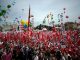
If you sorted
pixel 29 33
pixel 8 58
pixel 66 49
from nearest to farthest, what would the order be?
pixel 8 58 → pixel 66 49 → pixel 29 33

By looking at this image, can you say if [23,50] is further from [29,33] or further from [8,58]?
[29,33]

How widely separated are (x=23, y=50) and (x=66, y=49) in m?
3.36

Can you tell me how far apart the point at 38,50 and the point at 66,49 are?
83.9 inches

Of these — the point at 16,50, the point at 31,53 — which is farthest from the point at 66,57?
the point at 16,50

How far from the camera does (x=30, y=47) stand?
16781 millimetres

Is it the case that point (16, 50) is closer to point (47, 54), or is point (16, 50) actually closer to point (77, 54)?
point (47, 54)

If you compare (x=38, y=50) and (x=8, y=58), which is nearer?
(x=8, y=58)

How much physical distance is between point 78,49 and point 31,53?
3683mm

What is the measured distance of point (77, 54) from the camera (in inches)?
618

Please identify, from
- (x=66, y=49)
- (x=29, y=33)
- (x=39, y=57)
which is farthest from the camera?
(x=29, y=33)

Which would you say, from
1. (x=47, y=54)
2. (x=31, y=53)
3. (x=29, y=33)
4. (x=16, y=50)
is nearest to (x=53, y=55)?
(x=47, y=54)

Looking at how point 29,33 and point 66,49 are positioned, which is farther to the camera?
point 29,33

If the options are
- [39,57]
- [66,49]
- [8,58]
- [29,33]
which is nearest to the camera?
[8,58]

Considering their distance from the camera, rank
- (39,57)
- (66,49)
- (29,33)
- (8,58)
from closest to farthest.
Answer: (8,58), (39,57), (66,49), (29,33)
